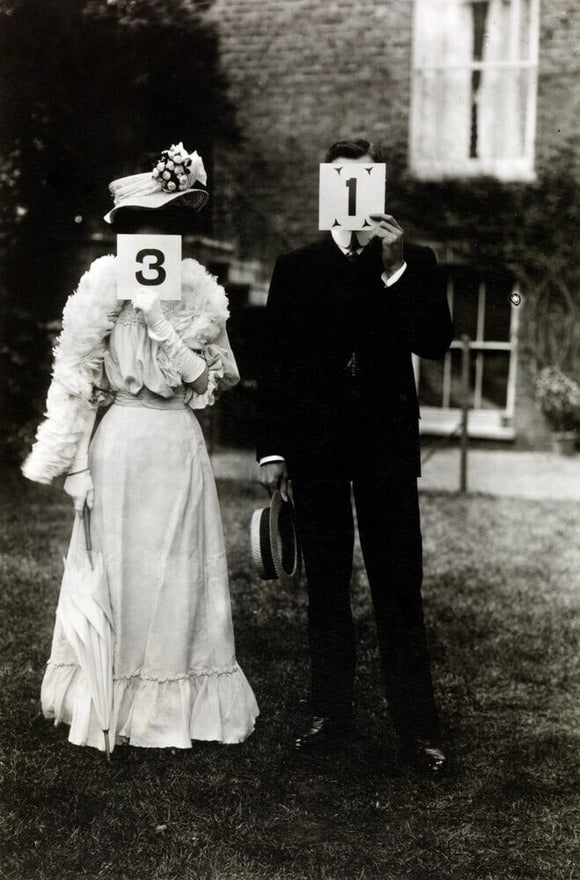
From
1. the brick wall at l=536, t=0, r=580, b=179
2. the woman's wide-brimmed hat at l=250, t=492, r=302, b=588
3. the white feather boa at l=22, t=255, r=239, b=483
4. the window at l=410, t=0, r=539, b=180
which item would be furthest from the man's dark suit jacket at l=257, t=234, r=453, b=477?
the brick wall at l=536, t=0, r=580, b=179

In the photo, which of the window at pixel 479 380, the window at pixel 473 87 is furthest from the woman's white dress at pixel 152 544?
the window at pixel 479 380

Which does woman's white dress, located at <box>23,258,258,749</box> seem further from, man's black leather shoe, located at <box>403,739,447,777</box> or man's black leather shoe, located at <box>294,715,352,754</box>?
man's black leather shoe, located at <box>403,739,447,777</box>

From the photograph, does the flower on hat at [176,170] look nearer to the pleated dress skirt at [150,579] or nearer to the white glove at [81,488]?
the pleated dress skirt at [150,579]

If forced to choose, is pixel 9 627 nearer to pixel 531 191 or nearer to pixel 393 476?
pixel 393 476

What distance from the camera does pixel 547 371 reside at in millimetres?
6629

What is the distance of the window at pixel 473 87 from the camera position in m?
3.24

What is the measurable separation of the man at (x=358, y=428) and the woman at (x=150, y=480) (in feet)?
0.85

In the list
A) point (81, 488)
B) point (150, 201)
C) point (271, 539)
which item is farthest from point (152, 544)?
point (150, 201)

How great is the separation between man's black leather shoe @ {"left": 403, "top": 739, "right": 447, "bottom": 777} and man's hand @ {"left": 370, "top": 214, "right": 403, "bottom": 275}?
1604 millimetres

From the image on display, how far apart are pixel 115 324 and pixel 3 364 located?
2203 mm

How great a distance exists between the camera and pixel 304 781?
2.68 metres

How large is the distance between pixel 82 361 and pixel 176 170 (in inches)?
27.2

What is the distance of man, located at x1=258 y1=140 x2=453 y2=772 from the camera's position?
269 cm

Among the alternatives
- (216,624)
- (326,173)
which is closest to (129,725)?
(216,624)
